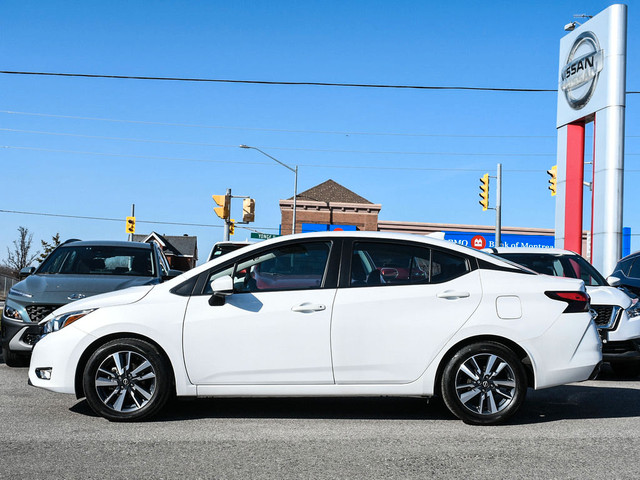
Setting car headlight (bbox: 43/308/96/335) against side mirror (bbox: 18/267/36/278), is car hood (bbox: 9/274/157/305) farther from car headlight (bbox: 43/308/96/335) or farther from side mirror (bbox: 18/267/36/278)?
car headlight (bbox: 43/308/96/335)

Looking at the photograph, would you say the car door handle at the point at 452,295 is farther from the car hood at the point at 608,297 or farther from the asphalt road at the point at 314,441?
the car hood at the point at 608,297

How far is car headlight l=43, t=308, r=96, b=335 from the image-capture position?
6375 mm

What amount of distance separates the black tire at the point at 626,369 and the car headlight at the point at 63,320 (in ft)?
22.3

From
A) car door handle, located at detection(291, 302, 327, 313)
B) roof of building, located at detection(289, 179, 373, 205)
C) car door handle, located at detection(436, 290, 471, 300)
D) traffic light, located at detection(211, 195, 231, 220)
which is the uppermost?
roof of building, located at detection(289, 179, 373, 205)

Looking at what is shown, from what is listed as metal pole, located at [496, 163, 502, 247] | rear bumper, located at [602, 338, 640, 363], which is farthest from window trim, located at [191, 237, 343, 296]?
metal pole, located at [496, 163, 502, 247]

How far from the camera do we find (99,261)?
11.0 metres

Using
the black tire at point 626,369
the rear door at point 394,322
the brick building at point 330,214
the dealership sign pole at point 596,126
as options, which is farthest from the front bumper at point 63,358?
the brick building at point 330,214

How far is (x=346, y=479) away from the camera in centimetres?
457

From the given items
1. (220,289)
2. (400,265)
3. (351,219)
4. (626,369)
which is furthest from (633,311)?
(351,219)

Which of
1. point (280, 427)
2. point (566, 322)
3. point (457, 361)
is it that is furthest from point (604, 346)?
point (280, 427)

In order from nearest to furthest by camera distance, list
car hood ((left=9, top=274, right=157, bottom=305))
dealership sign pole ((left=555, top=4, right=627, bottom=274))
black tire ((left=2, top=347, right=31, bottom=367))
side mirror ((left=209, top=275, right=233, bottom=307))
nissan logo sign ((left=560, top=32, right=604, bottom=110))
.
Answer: side mirror ((left=209, top=275, right=233, bottom=307))
car hood ((left=9, top=274, right=157, bottom=305))
black tire ((left=2, top=347, right=31, bottom=367))
dealership sign pole ((left=555, top=4, right=627, bottom=274))
nissan logo sign ((left=560, top=32, right=604, bottom=110))

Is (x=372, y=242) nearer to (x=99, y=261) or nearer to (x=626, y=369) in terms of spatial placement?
(x=626, y=369)

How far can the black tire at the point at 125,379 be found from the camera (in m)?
6.17

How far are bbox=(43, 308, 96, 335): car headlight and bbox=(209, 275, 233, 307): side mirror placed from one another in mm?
1045
